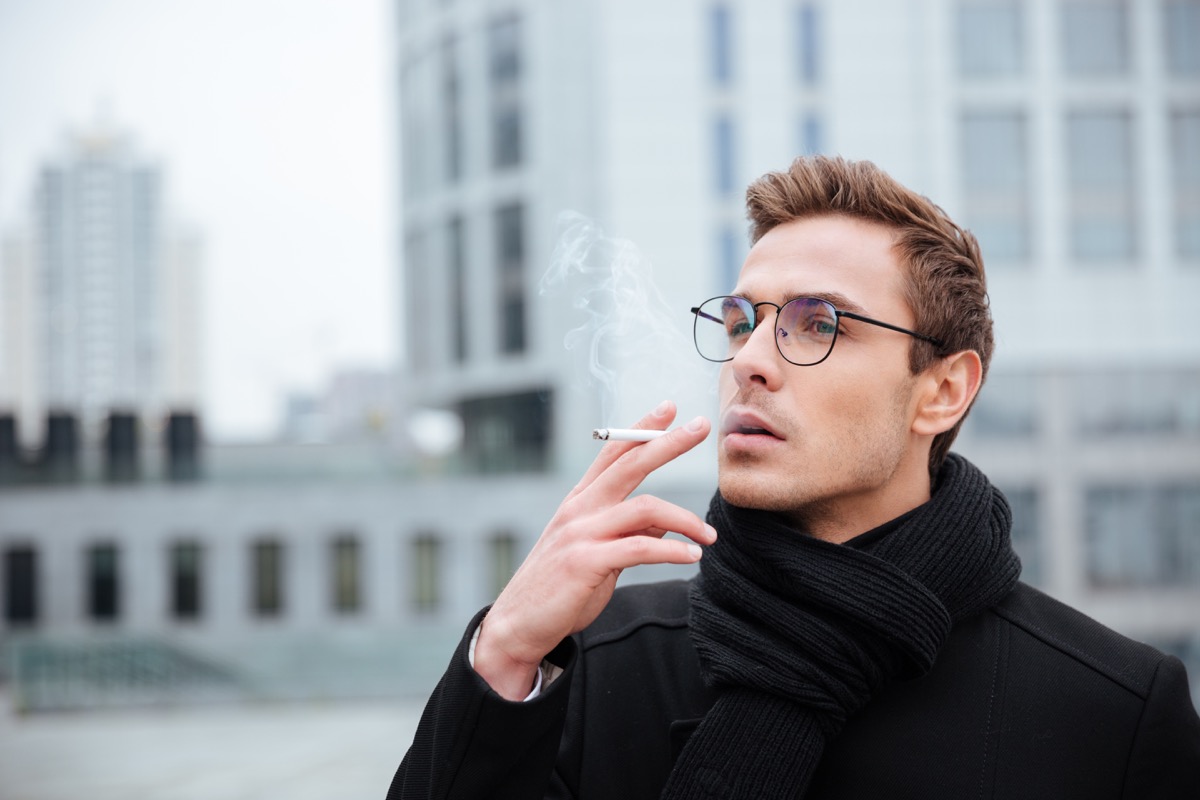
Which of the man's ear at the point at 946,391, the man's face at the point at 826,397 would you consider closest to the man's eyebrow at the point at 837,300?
the man's face at the point at 826,397

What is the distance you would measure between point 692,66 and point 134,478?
700 inches

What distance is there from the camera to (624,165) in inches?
1122

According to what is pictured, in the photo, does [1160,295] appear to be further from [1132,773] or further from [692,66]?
[1132,773]

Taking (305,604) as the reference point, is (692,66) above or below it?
above

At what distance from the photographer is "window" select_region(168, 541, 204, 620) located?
27.3 meters

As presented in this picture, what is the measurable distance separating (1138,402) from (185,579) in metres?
24.6

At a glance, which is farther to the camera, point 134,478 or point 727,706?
point 134,478

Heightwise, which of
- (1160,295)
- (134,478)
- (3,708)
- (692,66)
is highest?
(692,66)

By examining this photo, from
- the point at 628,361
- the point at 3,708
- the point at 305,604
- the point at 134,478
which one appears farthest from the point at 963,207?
the point at 628,361

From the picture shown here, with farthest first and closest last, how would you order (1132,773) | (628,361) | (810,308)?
(628,361)
(810,308)
(1132,773)

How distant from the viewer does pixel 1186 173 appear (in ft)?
95.1

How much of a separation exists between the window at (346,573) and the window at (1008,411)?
628 inches

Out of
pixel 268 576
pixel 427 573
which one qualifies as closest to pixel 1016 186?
pixel 427 573

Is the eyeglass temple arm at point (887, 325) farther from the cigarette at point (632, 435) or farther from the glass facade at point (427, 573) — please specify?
the glass facade at point (427, 573)
